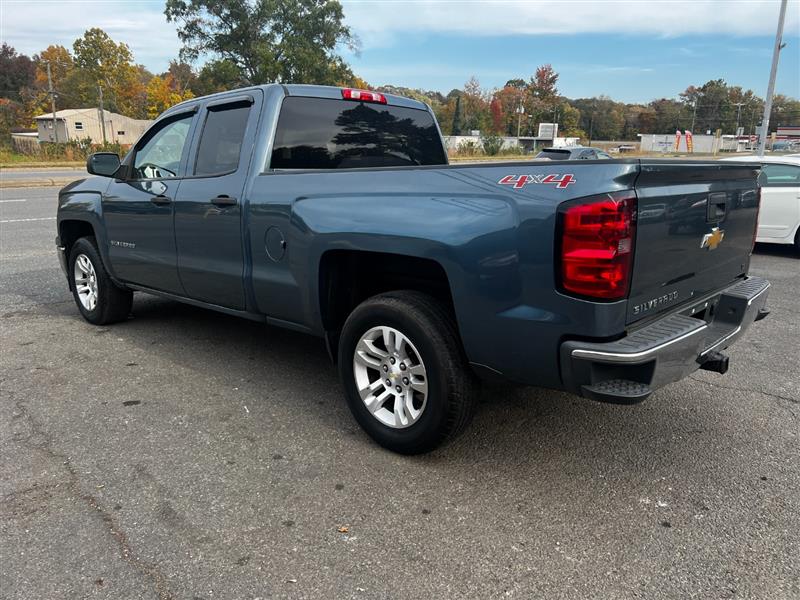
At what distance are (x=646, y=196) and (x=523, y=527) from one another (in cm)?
151

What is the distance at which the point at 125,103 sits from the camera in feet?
288

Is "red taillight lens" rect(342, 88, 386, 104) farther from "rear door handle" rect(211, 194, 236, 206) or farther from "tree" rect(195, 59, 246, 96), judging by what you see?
"tree" rect(195, 59, 246, 96)

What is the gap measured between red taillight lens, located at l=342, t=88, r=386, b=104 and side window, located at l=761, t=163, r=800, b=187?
7.53 meters

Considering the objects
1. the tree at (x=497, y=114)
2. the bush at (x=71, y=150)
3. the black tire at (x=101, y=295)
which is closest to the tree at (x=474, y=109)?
the tree at (x=497, y=114)

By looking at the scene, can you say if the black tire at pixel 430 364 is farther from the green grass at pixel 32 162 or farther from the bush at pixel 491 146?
the bush at pixel 491 146

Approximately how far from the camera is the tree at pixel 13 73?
90144 millimetres

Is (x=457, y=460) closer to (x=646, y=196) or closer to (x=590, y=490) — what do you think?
(x=590, y=490)

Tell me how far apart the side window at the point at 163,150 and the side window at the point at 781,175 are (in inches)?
342

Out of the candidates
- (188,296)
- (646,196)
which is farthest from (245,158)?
(646,196)

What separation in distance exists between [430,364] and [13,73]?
109447 mm

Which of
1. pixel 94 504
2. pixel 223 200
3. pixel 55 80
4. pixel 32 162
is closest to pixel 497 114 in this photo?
pixel 55 80

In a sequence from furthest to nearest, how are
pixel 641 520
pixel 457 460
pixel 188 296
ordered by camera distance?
pixel 188 296 < pixel 457 460 < pixel 641 520

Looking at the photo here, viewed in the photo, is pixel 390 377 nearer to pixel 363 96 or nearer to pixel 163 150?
pixel 363 96

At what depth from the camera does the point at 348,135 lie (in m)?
4.36
